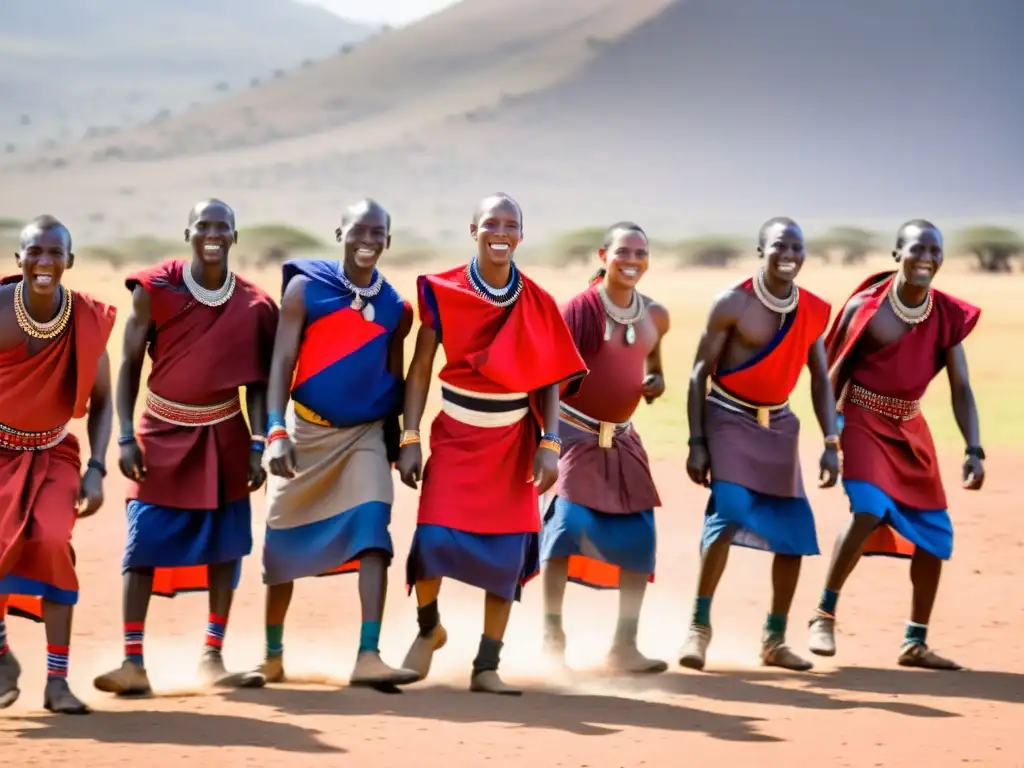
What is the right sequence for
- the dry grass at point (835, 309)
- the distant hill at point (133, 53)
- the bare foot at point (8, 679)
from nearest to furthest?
1. the bare foot at point (8, 679)
2. the dry grass at point (835, 309)
3. the distant hill at point (133, 53)

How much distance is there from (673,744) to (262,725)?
1613mm

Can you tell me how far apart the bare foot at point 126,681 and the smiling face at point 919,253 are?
418 cm

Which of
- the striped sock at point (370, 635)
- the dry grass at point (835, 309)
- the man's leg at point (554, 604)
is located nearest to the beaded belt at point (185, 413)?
the striped sock at point (370, 635)

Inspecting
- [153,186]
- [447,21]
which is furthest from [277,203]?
[447,21]

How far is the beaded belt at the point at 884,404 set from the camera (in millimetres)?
9062

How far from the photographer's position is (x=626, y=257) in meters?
8.66

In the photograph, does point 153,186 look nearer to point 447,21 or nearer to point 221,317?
point 447,21

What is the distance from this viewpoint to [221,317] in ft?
26.3

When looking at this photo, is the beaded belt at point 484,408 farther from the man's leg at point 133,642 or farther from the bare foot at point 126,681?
the bare foot at point 126,681

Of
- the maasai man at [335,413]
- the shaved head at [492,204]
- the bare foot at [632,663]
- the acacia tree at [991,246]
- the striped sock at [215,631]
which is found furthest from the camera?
the acacia tree at [991,246]

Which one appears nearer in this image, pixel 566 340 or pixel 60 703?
pixel 60 703

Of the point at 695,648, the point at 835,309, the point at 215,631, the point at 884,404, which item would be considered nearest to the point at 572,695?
the point at 695,648

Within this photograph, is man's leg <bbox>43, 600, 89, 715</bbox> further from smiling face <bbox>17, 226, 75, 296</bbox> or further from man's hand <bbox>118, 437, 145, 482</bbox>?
smiling face <bbox>17, 226, 75, 296</bbox>

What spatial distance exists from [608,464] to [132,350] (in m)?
2.37
